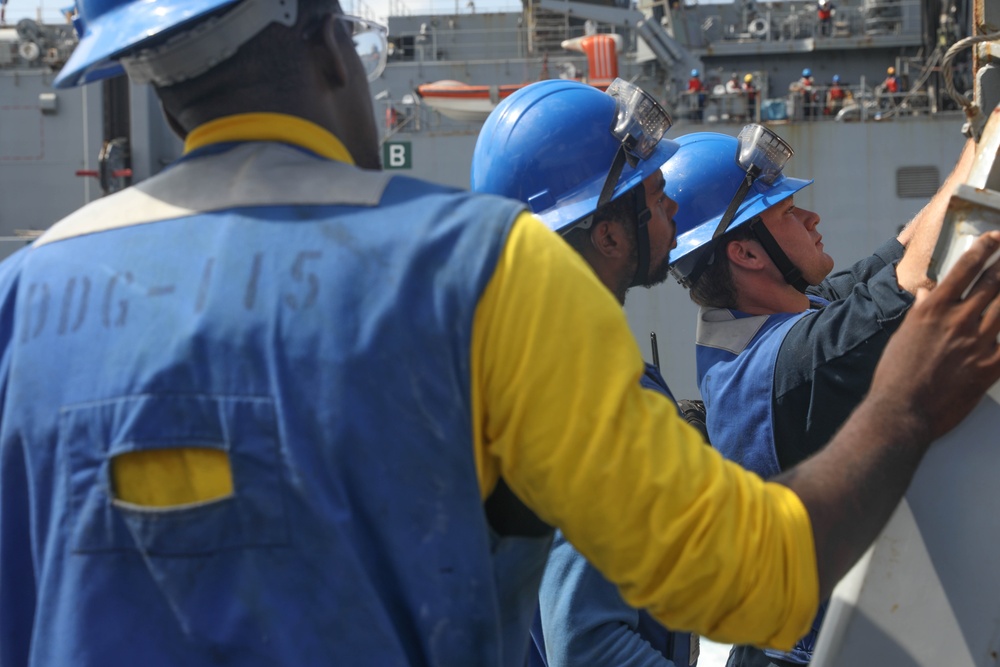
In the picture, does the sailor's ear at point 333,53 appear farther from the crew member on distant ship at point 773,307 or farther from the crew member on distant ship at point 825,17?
the crew member on distant ship at point 825,17

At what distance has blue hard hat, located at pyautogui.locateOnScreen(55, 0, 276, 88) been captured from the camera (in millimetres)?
1192

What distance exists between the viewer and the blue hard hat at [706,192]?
315cm

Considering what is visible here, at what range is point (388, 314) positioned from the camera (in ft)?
3.61

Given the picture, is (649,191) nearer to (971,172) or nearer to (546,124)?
(546,124)

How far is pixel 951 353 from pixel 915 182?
14.8 m

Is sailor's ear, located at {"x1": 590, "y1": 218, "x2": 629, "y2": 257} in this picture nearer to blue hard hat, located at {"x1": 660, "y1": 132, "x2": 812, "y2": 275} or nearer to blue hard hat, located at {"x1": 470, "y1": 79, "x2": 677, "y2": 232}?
blue hard hat, located at {"x1": 470, "y1": 79, "x2": 677, "y2": 232}

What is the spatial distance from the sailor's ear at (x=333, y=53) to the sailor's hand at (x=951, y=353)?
0.75m

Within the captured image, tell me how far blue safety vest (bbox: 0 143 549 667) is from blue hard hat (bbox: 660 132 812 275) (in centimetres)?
206

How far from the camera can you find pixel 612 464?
1.08 meters

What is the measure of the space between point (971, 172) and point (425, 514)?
0.91m

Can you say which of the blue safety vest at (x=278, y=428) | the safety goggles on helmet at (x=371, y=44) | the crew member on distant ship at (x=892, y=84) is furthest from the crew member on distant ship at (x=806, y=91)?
the blue safety vest at (x=278, y=428)

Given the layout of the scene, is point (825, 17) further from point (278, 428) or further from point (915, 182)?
point (278, 428)

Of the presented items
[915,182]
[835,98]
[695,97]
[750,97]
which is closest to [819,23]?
[835,98]

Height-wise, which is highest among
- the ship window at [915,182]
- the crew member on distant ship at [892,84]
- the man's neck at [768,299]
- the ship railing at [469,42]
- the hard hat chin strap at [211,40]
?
the ship railing at [469,42]
